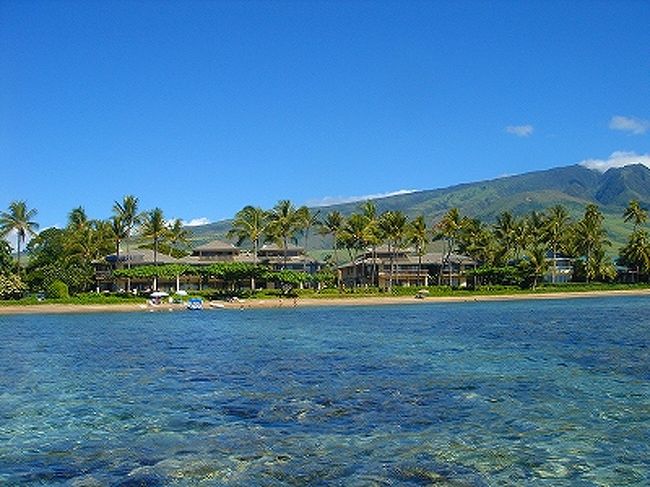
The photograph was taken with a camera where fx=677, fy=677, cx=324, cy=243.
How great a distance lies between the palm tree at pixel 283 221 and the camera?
3856 inches

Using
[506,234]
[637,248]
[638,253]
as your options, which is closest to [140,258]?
[506,234]

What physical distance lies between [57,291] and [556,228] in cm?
7671

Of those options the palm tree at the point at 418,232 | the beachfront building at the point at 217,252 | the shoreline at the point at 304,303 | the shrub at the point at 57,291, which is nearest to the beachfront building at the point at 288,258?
the beachfront building at the point at 217,252

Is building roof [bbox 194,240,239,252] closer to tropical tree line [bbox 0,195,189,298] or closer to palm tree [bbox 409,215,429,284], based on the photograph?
tropical tree line [bbox 0,195,189,298]

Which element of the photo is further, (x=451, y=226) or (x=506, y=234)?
(x=506, y=234)

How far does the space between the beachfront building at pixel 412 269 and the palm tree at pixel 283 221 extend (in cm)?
2272

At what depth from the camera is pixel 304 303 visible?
8612cm

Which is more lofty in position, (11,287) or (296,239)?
(296,239)

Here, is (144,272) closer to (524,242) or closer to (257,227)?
(257,227)

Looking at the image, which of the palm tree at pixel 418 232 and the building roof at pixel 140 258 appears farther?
the palm tree at pixel 418 232

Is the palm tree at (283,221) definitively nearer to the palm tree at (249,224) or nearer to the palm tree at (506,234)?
the palm tree at (249,224)

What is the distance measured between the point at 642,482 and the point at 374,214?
9980cm

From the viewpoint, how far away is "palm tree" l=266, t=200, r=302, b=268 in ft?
321

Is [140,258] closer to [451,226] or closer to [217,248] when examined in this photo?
[217,248]
